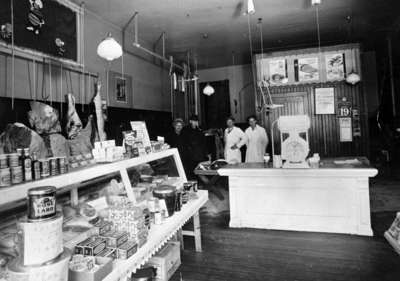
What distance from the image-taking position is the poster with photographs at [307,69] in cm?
682

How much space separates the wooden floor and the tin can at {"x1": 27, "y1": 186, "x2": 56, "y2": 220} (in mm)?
1860

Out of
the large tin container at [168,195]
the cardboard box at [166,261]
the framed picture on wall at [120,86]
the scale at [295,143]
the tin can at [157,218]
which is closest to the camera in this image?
the tin can at [157,218]

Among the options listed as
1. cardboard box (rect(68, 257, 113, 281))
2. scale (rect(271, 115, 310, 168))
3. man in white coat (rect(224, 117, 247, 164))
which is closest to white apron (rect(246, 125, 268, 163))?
man in white coat (rect(224, 117, 247, 164))

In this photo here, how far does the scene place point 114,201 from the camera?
2.08 metres

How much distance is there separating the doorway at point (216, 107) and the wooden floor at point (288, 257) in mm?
6882

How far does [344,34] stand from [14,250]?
8.21m

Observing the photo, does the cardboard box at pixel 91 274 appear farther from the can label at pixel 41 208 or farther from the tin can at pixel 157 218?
the tin can at pixel 157 218

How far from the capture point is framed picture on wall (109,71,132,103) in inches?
227

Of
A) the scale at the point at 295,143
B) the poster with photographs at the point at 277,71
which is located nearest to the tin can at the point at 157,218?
the scale at the point at 295,143

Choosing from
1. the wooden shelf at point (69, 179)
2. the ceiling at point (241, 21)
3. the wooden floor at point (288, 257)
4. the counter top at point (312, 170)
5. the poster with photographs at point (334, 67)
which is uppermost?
the ceiling at point (241, 21)

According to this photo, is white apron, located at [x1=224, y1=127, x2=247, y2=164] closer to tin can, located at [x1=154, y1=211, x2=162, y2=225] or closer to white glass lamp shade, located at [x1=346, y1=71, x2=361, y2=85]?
white glass lamp shade, located at [x1=346, y1=71, x2=361, y2=85]

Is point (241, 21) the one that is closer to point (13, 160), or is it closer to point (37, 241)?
point (13, 160)

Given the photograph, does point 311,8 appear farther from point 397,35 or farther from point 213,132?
point 213,132

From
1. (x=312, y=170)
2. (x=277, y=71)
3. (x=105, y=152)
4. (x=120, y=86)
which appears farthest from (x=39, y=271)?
(x=277, y=71)
